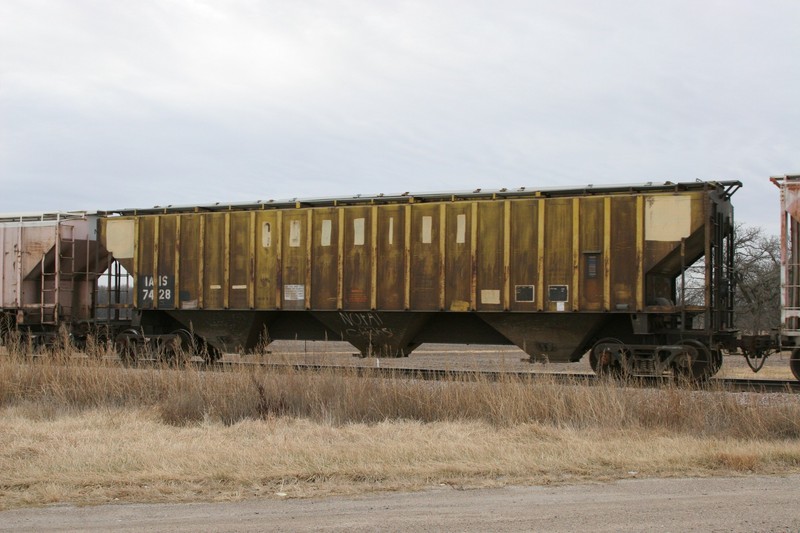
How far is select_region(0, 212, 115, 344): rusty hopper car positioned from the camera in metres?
19.3

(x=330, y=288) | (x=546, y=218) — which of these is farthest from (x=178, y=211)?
(x=546, y=218)

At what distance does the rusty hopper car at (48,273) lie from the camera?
63.3ft

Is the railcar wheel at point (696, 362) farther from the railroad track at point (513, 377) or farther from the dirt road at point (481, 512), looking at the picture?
the dirt road at point (481, 512)

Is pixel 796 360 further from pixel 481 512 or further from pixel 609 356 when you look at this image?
pixel 481 512

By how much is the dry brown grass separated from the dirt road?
0.45 meters

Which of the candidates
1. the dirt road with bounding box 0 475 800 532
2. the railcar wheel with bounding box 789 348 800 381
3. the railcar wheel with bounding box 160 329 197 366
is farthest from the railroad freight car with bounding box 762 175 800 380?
the railcar wheel with bounding box 160 329 197 366

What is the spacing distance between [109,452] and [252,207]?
9984 mm

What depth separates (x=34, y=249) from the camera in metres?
19.4

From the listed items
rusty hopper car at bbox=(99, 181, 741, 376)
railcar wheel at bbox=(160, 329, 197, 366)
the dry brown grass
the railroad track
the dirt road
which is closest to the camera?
the dirt road

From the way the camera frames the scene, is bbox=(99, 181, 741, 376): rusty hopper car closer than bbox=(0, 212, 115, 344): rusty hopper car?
Yes

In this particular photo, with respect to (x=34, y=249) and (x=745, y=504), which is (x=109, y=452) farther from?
(x=34, y=249)

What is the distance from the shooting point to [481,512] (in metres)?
6.36

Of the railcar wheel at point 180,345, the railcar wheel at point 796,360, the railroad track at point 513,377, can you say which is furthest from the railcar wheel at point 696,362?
the railcar wheel at point 180,345

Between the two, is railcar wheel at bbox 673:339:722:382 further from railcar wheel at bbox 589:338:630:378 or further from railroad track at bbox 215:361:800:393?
railcar wheel at bbox 589:338:630:378
